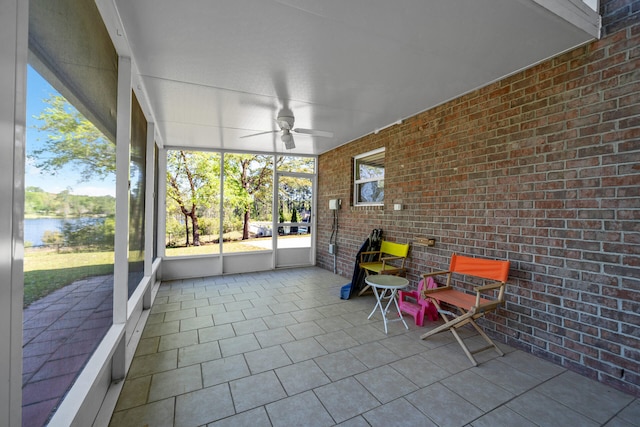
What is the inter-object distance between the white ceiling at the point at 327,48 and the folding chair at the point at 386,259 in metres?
1.99

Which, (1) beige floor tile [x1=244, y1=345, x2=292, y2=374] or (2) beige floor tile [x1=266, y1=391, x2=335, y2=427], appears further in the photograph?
(1) beige floor tile [x1=244, y1=345, x2=292, y2=374]

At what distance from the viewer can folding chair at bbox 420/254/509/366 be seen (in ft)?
8.06

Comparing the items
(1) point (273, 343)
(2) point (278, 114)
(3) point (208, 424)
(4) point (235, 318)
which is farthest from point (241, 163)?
(3) point (208, 424)

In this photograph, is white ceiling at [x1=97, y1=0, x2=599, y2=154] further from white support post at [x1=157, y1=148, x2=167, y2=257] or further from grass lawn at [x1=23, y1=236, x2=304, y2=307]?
white support post at [x1=157, y1=148, x2=167, y2=257]

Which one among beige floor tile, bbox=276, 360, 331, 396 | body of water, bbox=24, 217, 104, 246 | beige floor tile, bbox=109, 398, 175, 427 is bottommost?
beige floor tile, bbox=109, 398, 175, 427

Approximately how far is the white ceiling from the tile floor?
103 inches

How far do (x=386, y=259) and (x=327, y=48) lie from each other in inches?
107

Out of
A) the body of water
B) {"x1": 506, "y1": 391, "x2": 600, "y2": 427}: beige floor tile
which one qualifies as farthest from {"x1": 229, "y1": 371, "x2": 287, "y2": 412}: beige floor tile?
{"x1": 506, "y1": 391, "x2": 600, "y2": 427}: beige floor tile

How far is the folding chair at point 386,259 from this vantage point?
3.91 meters

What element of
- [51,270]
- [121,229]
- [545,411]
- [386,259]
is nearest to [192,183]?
[121,229]

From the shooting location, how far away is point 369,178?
501 centimetres

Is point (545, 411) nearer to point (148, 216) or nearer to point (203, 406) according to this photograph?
point (203, 406)

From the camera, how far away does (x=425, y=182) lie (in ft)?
12.2

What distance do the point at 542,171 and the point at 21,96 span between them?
3.41 metres
